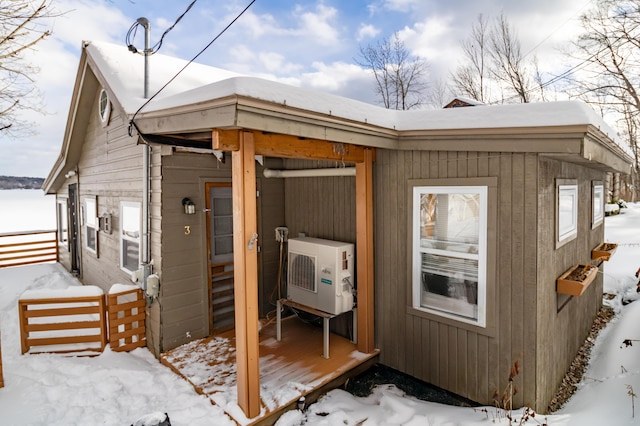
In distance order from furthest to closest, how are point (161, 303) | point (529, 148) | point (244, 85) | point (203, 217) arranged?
point (203, 217) → point (161, 303) → point (529, 148) → point (244, 85)

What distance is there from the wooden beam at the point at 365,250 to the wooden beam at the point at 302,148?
0.58 feet

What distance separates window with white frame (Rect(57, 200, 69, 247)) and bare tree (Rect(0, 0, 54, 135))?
2.60 meters

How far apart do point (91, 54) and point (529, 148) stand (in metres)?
5.78

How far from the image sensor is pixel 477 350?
339 centimetres

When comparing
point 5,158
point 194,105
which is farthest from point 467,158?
point 5,158

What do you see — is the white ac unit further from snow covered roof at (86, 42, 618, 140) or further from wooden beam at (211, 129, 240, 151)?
wooden beam at (211, 129, 240, 151)

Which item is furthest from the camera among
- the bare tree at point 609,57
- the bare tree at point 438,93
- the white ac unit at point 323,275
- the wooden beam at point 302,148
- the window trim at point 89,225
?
the bare tree at point 438,93

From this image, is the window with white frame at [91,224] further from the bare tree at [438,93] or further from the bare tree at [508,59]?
the bare tree at [508,59]

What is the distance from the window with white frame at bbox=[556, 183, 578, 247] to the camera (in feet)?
11.8

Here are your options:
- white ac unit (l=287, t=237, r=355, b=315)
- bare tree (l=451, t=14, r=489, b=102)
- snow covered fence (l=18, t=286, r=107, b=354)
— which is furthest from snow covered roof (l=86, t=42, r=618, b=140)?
bare tree (l=451, t=14, r=489, b=102)

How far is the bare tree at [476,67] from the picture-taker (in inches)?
574

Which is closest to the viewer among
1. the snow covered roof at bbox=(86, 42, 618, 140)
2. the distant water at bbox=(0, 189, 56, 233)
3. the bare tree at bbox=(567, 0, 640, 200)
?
the snow covered roof at bbox=(86, 42, 618, 140)

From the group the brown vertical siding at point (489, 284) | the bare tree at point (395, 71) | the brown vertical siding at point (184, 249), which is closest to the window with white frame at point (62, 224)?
the brown vertical siding at point (184, 249)

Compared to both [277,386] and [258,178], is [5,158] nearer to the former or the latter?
[258,178]
